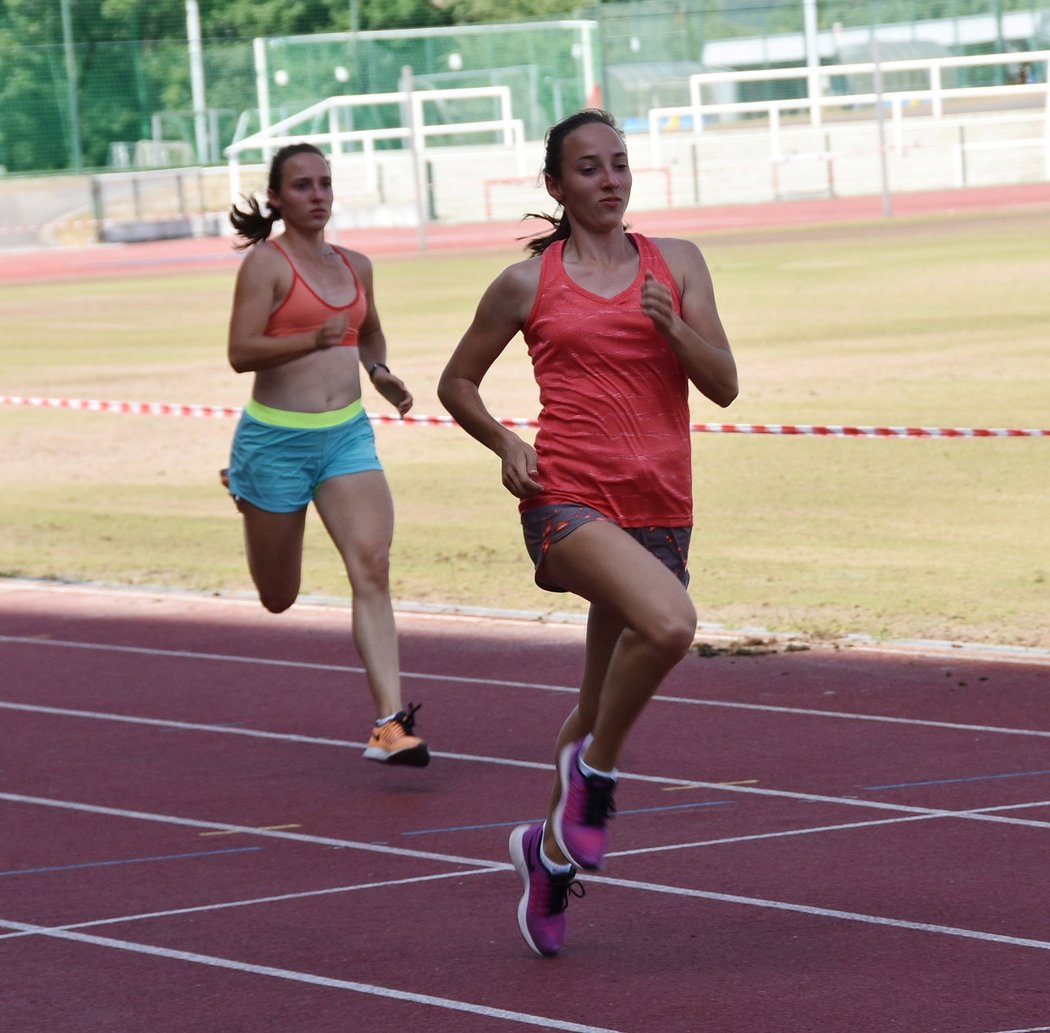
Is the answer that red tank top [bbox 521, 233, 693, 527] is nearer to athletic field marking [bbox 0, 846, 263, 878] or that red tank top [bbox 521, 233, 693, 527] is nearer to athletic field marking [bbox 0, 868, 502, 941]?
athletic field marking [bbox 0, 868, 502, 941]

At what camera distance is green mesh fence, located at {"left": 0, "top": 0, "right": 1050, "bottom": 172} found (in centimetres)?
5478

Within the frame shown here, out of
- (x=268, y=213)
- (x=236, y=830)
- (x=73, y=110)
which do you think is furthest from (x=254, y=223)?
(x=73, y=110)

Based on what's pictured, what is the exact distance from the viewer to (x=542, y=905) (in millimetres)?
5238

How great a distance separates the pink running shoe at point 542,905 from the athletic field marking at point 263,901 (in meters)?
0.84

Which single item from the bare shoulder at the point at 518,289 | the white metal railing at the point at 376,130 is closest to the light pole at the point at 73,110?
the white metal railing at the point at 376,130

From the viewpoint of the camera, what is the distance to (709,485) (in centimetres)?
1497

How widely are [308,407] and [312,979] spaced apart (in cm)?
287

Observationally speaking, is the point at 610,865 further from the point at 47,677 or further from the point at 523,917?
the point at 47,677

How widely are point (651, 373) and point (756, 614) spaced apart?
207 inches

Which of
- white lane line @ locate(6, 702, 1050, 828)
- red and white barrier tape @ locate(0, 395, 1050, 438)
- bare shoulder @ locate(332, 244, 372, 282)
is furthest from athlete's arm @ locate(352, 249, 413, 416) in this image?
white lane line @ locate(6, 702, 1050, 828)

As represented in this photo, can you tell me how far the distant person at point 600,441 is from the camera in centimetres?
509

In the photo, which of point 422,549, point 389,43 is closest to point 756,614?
point 422,549

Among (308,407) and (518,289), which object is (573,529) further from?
(308,407)

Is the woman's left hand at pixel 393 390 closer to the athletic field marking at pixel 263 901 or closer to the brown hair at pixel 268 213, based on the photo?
the brown hair at pixel 268 213
